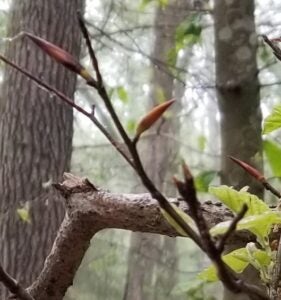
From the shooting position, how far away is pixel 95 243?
4.40 metres

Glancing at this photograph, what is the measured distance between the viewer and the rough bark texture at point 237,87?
1.52 metres

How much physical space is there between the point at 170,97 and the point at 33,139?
222 cm

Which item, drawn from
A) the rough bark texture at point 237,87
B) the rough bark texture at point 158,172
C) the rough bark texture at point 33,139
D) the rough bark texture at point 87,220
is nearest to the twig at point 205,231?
the rough bark texture at point 87,220

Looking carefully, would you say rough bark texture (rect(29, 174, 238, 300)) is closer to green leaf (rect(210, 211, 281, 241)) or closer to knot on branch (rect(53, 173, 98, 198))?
knot on branch (rect(53, 173, 98, 198))

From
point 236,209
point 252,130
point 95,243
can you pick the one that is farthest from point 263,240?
point 95,243

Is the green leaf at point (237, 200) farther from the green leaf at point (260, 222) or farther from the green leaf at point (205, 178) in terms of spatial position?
the green leaf at point (205, 178)

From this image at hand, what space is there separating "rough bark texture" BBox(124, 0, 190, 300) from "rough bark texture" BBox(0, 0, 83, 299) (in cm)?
178

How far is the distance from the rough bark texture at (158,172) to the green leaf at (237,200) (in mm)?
3953

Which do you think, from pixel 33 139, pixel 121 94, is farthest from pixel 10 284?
pixel 121 94

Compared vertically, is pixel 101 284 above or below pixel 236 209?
below

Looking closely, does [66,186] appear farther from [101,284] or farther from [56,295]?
[101,284]

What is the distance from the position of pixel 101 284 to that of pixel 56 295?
3860mm

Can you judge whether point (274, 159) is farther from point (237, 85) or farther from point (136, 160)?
point (237, 85)

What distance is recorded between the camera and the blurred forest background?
158 cm
